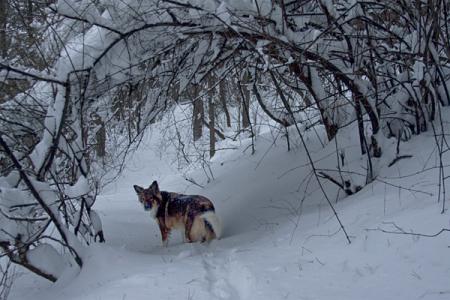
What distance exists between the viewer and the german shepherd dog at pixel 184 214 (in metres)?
7.20

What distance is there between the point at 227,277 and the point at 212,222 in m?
2.20

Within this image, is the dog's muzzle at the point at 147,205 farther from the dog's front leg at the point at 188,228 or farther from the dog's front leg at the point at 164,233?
the dog's front leg at the point at 188,228

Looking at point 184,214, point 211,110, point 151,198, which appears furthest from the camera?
point 211,110

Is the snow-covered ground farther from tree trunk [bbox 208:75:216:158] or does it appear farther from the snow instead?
tree trunk [bbox 208:75:216:158]

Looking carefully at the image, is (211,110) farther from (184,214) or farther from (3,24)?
(3,24)

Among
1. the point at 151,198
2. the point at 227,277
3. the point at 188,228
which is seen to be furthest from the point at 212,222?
the point at 227,277

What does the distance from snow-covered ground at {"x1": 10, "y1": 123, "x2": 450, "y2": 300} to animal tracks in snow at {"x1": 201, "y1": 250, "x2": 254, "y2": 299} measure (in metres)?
0.01

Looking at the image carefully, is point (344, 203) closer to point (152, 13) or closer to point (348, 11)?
point (348, 11)

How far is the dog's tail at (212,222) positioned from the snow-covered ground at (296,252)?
9.4 inches

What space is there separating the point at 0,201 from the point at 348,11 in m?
4.29

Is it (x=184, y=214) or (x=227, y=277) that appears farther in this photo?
(x=184, y=214)

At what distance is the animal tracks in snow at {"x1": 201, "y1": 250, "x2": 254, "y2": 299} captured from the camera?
176 inches

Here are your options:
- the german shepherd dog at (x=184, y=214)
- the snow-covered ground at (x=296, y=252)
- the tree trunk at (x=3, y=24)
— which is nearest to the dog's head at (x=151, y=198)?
the german shepherd dog at (x=184, y=214)

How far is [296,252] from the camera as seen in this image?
5371 mm
